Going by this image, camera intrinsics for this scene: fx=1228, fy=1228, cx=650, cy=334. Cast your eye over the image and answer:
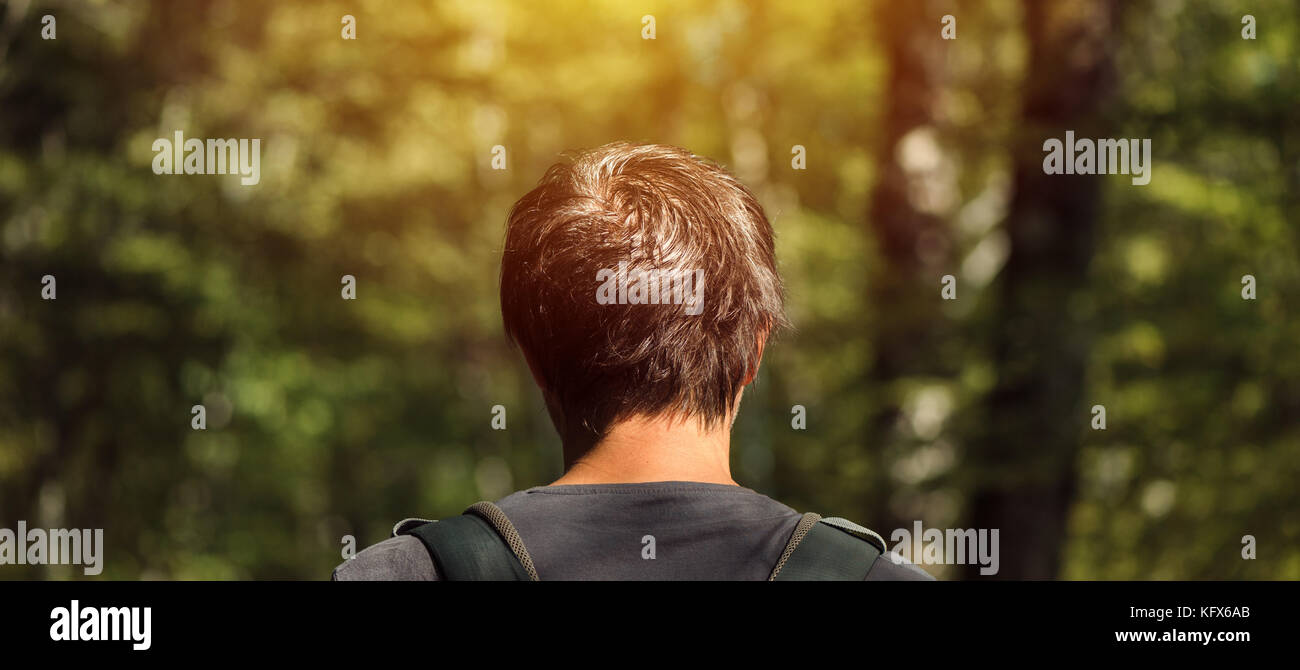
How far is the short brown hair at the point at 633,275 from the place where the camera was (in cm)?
228

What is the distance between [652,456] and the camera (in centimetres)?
219

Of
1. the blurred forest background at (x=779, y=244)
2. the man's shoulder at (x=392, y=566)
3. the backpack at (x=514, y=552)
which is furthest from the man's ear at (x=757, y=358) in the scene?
the blurred forest background at (x=779, y=244)

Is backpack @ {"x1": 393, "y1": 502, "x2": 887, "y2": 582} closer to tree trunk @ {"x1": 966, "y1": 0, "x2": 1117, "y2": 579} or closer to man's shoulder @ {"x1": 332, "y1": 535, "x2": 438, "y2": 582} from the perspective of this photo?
man's shoulder @ {"x1": 332, "y1": 535, "x2": 438, "y2": 582}

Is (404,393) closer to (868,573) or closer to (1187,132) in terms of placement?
(1187,132)

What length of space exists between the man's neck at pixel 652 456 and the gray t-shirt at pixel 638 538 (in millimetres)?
62

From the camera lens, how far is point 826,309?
12.2 meters

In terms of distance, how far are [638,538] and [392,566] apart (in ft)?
1.32

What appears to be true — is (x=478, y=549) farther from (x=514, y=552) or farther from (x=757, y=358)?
(x=757, y=358)

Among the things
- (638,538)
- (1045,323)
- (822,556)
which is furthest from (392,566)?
(1045,323)

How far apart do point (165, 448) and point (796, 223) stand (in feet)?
23.2

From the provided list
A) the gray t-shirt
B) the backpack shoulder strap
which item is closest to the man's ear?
the gray t-shirt

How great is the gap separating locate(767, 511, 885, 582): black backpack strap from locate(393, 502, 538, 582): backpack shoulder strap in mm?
407

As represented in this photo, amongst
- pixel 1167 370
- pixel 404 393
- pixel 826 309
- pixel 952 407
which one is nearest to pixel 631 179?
pixel 952 407

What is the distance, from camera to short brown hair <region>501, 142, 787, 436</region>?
89.6 inches
